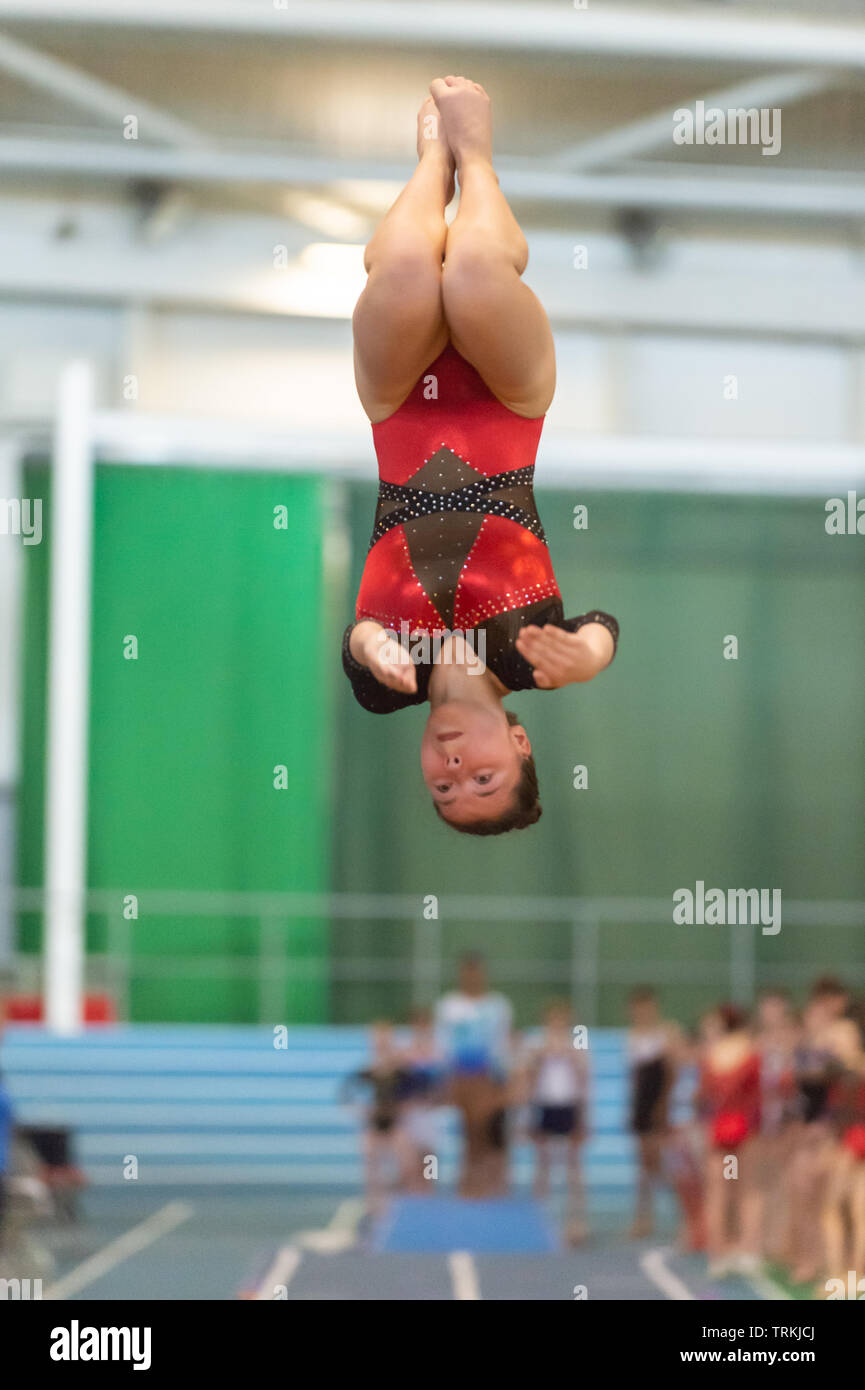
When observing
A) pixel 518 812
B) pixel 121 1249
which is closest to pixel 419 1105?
pixel 121 1249

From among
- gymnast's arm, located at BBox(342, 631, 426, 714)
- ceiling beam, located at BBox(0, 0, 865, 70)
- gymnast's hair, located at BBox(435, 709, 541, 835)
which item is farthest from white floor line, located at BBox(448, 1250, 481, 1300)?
ceiling beam, located at BBox(0, 0, 865, 70)

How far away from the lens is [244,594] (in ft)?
29.0

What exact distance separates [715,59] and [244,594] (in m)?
3.79

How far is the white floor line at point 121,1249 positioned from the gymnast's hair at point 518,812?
12.4 ft

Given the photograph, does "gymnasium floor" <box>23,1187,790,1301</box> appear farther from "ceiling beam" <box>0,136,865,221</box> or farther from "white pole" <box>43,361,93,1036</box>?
"ceiling beam" <box>0,136,865,221</box>

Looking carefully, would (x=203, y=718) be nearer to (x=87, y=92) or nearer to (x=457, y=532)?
(x=87, y=92)

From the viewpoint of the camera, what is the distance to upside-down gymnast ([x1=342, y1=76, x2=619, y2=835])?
130 inches

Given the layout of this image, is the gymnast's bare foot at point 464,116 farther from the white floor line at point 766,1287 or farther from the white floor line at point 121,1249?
the white floor line at point 121,1249

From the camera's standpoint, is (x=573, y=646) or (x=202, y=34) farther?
(x=202, y=34)

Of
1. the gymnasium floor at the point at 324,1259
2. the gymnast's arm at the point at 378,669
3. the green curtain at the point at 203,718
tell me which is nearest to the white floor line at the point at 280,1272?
the gymnasium floor at the point at 324,1259

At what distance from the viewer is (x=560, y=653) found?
3.17 metres

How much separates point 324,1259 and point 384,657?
439 centimetres
